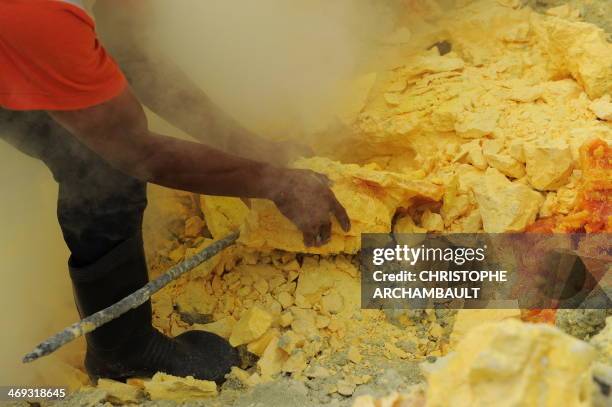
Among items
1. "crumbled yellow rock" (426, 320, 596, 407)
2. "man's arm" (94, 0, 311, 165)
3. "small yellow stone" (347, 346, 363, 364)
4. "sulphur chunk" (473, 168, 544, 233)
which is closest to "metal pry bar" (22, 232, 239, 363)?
"man's arm" (94, 0, 311, 165)

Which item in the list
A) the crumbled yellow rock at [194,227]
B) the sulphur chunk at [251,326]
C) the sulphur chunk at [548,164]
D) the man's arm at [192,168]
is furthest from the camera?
the crumbled yellow rock at [194,227]

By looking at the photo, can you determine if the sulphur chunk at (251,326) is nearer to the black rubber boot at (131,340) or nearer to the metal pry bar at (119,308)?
the black rubber boot at (131,340)

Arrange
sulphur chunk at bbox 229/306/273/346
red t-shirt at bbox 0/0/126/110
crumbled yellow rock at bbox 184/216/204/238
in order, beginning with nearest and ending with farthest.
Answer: red t-shirt at bbox 0/0/126/110
sulphur chunk at bbox 229/306/273/346
crumbled yellow rock at bbox 184/216/204/238

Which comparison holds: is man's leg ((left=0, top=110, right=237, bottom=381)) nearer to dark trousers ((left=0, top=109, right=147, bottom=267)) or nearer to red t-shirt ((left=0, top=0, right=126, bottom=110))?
dark trousers ((left=0, top=109, right=147, bottom=267))

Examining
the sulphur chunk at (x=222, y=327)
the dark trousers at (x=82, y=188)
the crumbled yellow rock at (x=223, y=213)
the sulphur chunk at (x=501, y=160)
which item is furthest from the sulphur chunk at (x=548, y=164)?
the dark trousers at (x=82, y=188)

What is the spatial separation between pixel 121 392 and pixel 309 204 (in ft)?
2.61

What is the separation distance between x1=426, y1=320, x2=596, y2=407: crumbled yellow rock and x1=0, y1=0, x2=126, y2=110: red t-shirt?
1.08 m

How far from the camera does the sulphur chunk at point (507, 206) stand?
187 cm

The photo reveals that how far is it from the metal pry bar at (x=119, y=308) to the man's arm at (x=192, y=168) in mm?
290

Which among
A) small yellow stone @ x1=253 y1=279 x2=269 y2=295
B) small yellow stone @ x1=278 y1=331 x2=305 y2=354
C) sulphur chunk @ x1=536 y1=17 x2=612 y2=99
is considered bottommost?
small yellow stone @ x1=278 y1=331 x2=305 y2=354

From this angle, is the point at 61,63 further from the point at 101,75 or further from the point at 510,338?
the point at 510,338

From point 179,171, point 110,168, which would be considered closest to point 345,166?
point 179,171

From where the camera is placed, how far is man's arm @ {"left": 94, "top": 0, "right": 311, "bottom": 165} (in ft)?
7.07

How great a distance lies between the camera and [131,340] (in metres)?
1.97
